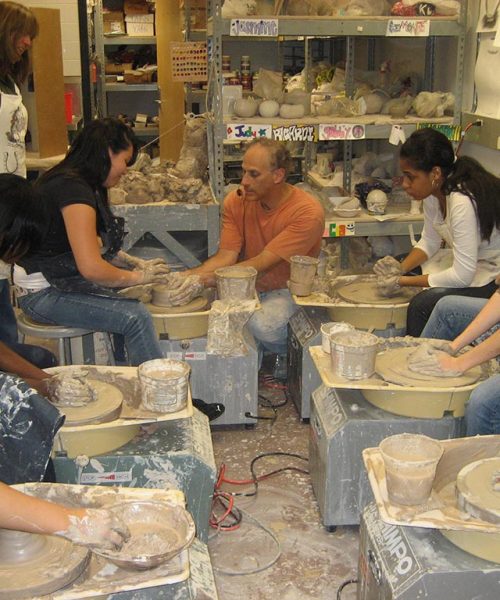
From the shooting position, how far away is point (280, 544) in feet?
7.82

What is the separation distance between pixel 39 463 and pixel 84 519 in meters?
0.46

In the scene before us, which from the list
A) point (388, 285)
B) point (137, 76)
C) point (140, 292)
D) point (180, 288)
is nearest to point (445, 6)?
point (388, 285)

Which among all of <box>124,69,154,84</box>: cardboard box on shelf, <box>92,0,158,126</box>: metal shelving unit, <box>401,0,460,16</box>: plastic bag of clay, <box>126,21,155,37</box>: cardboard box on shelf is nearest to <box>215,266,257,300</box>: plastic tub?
<box>401,0,460,16</box>: plastic bag of clay

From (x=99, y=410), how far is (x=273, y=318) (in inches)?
57.8

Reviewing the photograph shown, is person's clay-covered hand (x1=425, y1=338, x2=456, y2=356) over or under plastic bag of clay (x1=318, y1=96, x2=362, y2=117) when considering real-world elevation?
under

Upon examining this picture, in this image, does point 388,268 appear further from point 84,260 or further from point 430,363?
point 84,260

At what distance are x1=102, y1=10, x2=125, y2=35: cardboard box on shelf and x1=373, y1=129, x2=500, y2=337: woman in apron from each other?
4389 millimetres

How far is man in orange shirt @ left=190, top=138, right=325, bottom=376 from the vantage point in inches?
132

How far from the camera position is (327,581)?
2203 mm

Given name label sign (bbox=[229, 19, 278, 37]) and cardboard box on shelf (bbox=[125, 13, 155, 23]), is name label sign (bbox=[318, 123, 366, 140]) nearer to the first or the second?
name label sign (bbox=[229, 19, 278, 37])

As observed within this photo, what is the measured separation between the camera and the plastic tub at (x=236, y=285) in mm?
3033

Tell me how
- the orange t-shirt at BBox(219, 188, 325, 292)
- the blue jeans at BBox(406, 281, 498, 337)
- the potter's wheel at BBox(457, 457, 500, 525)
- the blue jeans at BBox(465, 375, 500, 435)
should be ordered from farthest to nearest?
the orange t-shirt at BBox(219, 188, 325, 292) < the blue jeans at BBox(406, 281, 498, 337) < the blue jeans at BBox(465, 375, 500, 435) < the potter's wheel at BBox(457, 457, 500, 525)

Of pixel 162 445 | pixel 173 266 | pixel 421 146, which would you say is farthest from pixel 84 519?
pixel 173 266

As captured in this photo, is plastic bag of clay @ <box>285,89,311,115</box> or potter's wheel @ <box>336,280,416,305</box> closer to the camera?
potter's wheel @ <box>336,280,416,305</box>
